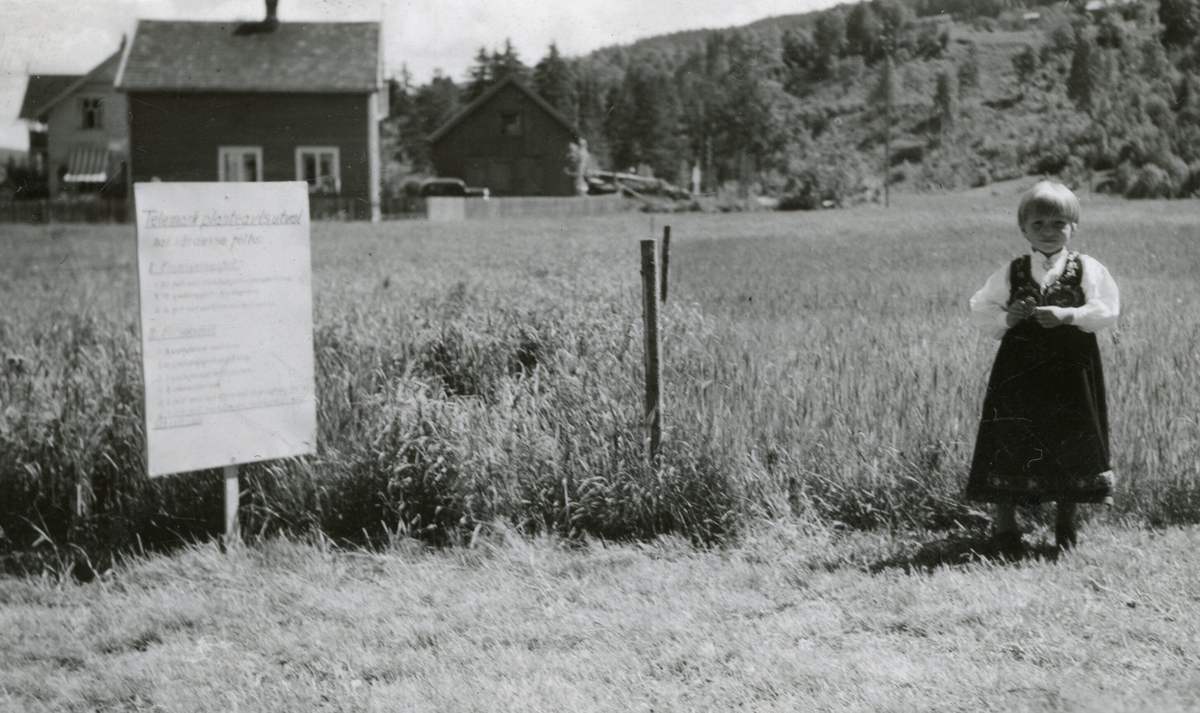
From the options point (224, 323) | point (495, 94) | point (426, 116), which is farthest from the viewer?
point (426, 116)

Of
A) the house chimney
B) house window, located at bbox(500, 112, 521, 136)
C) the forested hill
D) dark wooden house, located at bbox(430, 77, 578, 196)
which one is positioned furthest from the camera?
the house chimney

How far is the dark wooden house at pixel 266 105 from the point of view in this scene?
24.3 meters

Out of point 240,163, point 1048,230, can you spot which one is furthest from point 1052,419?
point 240,163

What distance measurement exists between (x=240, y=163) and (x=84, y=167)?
466 inches

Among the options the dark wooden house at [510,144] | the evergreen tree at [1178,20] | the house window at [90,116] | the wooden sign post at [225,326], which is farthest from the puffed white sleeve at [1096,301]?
the house window at [90,116]

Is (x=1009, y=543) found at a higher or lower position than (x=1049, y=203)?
lower

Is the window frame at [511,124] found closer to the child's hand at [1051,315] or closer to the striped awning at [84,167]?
the child's hand at [1051,315]

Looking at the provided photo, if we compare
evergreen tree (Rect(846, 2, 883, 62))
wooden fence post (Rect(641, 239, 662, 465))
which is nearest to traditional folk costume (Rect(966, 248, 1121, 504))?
wooden fence post (Rect(641, 239, 662, 465))

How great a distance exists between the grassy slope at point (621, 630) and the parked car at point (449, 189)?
12.5 metres

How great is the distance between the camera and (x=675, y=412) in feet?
18.4

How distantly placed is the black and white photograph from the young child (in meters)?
0.01

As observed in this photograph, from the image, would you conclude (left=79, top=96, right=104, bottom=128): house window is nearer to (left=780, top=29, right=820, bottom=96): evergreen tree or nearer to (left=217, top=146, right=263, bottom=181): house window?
(left=217, top=146, right=263, bottom=181): house window

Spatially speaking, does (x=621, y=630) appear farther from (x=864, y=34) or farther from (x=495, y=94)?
(x=495, y=94)

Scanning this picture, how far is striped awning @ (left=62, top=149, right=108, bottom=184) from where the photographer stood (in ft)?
110
